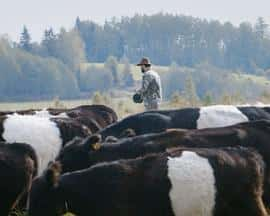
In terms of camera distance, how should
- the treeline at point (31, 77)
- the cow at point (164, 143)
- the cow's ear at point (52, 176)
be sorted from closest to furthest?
the cow's ear at point (52, 176), the cow at point (164, 143), the treeline at point (31, 77)

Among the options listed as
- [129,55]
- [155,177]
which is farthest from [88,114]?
[129,55]

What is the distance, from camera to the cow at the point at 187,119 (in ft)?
39.0

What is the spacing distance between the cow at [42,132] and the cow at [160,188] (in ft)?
8.20

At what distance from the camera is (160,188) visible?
25.7 feet

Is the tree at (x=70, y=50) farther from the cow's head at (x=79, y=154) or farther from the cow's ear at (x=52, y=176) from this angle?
the cow's ear at (x=52, y=176)

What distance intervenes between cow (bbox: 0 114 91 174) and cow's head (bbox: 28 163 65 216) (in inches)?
96.2

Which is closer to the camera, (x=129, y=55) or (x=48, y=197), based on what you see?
(x=48, y=197)

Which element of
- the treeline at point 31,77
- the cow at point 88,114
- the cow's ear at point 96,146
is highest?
the cow's ear at point 96,146

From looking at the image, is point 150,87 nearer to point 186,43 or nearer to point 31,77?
point 31,77

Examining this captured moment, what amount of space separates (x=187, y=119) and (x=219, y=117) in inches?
20.9

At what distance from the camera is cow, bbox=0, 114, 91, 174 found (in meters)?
10.9

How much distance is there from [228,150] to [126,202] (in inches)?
53.0

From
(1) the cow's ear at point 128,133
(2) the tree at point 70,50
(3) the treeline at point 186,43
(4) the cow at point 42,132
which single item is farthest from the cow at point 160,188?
(3) the treeline at point 186,43

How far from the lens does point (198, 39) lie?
119 m
